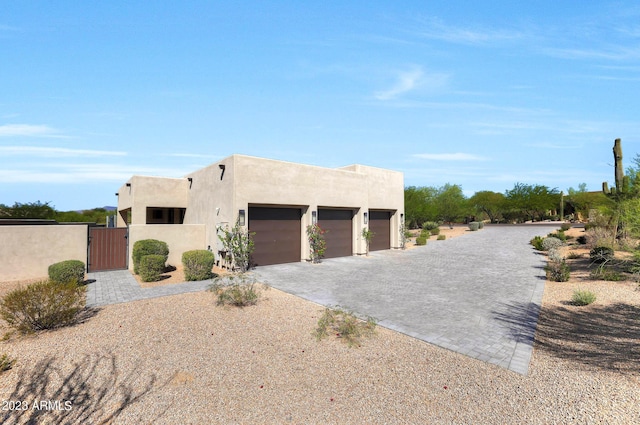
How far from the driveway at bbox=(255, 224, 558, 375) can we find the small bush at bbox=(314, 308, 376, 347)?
572 mm

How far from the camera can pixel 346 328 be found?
6.77 metres

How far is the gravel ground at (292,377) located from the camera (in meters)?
4.11

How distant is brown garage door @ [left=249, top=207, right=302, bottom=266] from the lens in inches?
602

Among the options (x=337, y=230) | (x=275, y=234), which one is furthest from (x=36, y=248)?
(x=337, y=230)

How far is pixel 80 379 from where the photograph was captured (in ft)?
16.0

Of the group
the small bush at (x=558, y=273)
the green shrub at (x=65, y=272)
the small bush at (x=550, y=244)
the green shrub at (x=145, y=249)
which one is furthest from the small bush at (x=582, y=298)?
the green shrub at (x=65, y=272)

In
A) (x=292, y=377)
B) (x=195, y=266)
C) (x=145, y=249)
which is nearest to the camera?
(x=292, y=377)

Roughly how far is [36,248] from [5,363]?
33.1 ft

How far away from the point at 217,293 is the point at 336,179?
10.7 meters

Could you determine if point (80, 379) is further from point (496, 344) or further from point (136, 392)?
point (496, 344)

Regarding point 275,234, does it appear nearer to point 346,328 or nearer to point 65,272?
point 65,272

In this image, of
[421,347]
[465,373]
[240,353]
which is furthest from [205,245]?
[465,373]

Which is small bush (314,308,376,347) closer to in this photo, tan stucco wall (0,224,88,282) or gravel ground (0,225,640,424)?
gravel ground (0,225,640,424)

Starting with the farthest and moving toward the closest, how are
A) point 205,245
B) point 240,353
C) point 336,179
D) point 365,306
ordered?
point 336,179
point 205,245
point 365,306
point 240,353
